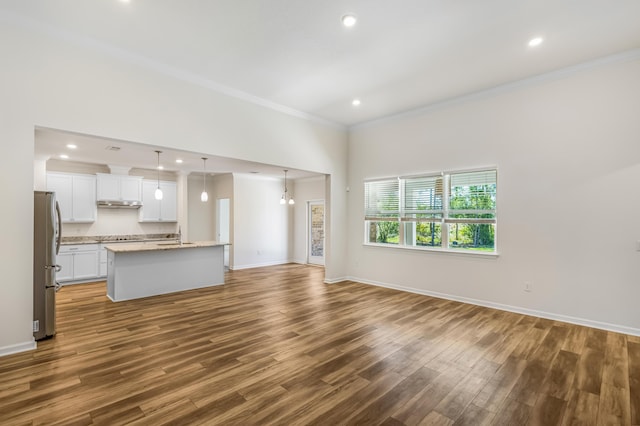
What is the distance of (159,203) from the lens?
8133 mm

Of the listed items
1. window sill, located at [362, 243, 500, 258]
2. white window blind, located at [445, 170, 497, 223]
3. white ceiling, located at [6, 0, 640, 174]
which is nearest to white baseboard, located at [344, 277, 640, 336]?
window sill, located at [362, 243, 500, 258]

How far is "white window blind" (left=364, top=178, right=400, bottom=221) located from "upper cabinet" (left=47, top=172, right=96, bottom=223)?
21.6 ft

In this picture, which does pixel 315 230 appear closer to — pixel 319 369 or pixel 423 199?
pixel 423 199

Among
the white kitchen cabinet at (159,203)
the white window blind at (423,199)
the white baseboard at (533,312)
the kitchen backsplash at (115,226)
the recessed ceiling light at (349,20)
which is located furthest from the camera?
the white kitchen cabinet at (159,203)

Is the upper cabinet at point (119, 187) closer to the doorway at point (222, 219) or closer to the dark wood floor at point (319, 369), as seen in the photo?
Answer: the doorway at point (222, 219)

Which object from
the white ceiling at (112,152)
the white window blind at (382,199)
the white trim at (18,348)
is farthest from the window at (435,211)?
the white trim at (18,348)

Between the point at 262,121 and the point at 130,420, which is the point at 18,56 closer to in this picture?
the point at 262,121

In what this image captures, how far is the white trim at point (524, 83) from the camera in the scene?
3.90 metres

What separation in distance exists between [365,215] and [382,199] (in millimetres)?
585

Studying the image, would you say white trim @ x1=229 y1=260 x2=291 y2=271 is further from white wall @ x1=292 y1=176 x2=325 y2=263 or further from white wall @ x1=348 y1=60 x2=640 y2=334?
white wall @ x1=348 y1=60 x2=640 y2=334

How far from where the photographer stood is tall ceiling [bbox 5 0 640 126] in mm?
3029

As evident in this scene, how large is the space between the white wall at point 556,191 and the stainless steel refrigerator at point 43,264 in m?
5.70

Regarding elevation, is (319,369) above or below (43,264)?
below

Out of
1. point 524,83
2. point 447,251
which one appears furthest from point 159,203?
point 524,83
